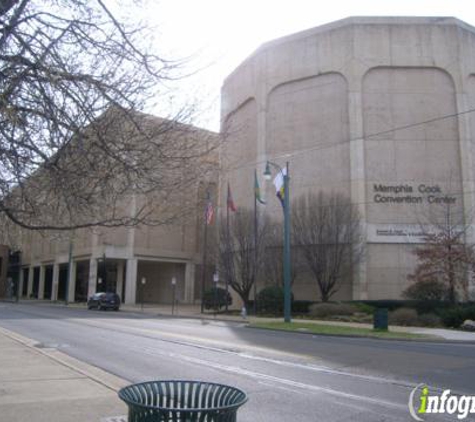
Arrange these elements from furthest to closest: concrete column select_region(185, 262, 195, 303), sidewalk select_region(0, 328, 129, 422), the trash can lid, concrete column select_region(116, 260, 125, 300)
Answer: concrete column select_region(185, 262, 195, 303) < concrete column select_region(116, 260, 125, 300) < sidewalk select_region(0, 328, 129, 422) < the trash can lid

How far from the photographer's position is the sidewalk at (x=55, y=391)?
21.9 ft

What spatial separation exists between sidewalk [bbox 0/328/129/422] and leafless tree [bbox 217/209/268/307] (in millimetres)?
26818

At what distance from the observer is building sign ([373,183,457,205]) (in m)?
39.6

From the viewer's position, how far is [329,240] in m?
37.2

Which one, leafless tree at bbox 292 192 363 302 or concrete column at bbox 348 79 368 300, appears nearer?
leafless tree at bbox 292 192 363 302

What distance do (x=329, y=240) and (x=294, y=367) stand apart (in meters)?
25.6

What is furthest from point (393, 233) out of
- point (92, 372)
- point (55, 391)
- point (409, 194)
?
point (55, 391)

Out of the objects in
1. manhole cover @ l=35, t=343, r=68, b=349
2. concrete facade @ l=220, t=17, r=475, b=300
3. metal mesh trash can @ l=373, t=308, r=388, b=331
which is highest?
concrete facade @ l=220, t=17, r=475, b=300

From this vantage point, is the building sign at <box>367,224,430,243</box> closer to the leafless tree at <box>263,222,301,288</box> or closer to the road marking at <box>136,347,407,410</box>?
the leafless tree at <box>263,222,301,288</box>

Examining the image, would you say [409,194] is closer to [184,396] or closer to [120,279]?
[120,279]

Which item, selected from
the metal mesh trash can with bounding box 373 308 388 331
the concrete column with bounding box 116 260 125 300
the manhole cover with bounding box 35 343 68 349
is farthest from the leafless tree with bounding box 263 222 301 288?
the concrete column with bounding box 116 260 125 300

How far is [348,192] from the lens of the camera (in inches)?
1597

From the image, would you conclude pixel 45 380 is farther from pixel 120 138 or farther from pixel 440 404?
pixel 440 404

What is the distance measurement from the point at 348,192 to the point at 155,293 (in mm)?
35440
